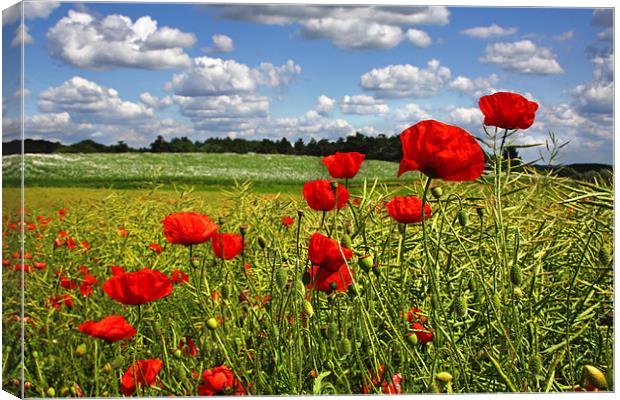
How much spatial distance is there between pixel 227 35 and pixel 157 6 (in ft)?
1.11

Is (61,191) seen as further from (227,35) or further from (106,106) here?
(227,35)

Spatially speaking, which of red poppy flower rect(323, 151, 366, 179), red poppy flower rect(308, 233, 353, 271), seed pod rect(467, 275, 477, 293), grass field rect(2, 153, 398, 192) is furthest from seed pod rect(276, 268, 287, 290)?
grass field rect(2, 153, 398, 192)

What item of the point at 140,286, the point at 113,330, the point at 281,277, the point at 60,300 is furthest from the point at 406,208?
the point at 60,300

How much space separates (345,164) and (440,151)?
0.56 metres

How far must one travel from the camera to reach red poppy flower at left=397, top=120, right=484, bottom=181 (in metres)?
1.54

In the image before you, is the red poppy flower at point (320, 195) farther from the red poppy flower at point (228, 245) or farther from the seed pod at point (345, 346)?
the seed pod at point (345, 346)

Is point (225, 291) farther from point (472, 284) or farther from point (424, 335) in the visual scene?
point (472, 284)

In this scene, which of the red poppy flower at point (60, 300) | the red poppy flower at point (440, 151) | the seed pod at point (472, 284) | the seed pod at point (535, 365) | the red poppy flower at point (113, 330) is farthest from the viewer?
the red poppy flower at point (60, 300)

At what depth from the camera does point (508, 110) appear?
6.56 ft

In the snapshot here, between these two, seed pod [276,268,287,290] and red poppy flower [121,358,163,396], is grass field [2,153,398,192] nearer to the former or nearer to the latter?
red poppy flower [121,358,163,396]

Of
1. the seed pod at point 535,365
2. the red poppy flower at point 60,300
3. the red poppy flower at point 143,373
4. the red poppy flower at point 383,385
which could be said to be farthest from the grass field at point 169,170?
the seed pod at point 535,365

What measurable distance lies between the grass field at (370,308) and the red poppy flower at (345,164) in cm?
13

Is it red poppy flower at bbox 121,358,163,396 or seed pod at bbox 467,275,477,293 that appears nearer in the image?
red poppy flower at bbox 121,358,163,396

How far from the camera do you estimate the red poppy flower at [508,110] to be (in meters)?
2.00
